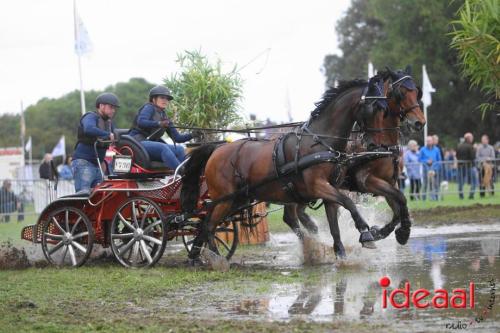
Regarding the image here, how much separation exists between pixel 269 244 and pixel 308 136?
15.8 feet

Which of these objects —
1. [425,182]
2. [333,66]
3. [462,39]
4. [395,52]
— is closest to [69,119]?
[333,66]

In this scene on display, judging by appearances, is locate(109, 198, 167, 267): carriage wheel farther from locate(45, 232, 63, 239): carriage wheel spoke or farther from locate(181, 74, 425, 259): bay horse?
locate(45, 232, 63, 239): carriage wheel spoke

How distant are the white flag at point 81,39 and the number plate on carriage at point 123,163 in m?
13.6

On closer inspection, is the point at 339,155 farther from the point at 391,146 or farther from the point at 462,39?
the point at 462,39

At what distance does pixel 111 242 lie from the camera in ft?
39.2

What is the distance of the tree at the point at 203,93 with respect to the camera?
14414 millimetres

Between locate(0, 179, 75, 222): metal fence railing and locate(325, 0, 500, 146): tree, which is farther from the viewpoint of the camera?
locate(325, 0, 500, 146): tree

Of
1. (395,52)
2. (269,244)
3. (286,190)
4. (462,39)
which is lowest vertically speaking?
(269,244)

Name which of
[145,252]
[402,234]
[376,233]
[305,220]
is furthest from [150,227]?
[402,234]

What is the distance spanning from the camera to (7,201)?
2248 cm

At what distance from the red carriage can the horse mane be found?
2.12 m

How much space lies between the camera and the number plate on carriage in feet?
38.9

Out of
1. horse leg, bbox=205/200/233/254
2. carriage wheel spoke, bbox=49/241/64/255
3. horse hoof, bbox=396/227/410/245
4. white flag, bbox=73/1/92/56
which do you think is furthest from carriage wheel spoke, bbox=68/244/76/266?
white flag, bbox=73/1/92/56

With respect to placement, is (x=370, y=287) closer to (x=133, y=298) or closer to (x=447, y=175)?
(x=133, y=298)
